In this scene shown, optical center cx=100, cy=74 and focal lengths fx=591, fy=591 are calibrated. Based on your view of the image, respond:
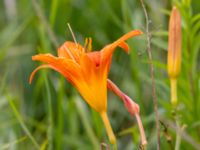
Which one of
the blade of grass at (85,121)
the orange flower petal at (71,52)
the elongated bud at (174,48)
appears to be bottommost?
the blade of grass at (85,121)

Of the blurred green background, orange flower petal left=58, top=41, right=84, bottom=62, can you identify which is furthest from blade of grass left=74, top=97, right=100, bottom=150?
orange flower petal left=58, top=41, right=84, bottom=62

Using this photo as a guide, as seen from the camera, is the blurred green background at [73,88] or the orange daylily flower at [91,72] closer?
the orange daylily flower at [91,72]

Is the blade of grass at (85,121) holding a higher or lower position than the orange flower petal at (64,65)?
lower

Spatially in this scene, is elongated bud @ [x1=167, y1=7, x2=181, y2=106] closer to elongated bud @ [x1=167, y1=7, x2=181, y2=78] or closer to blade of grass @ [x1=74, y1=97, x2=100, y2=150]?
elongated bud @ [x1=167, y1=7, x2=181, y2=78]

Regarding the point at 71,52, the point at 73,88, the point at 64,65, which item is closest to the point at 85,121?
the point at 73,88

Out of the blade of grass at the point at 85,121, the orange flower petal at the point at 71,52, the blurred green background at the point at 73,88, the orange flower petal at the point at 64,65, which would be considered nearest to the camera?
the orange flower petal at the point at 64,65

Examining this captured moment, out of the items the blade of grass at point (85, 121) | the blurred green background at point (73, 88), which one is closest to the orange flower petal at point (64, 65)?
the blurred green background at point (73, 88)

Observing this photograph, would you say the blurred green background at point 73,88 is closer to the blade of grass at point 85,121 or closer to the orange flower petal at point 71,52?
the blade of grass at point 85,121

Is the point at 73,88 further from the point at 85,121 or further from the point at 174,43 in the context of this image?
the point at 174,43
